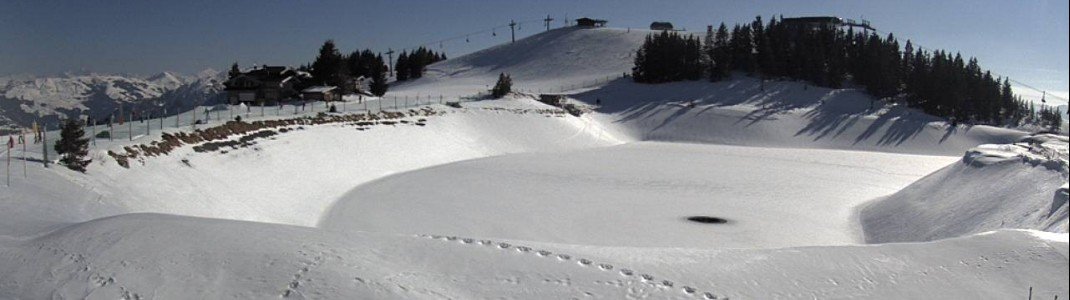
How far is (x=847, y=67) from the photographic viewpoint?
274ft

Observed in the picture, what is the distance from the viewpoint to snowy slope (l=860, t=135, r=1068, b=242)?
58.5 feet

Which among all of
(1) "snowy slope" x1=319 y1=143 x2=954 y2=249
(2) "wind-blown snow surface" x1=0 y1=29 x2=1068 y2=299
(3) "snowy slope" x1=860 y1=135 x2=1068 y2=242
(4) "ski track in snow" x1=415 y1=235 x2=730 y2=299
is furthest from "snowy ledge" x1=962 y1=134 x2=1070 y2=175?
(4) "ski track in snow" x1=415 y1=235 x2=730 y2=299

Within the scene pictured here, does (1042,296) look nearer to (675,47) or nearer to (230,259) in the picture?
(230,259)

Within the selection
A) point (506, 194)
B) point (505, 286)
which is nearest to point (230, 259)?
point (505, 286)

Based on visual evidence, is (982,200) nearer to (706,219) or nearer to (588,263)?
(706,219)

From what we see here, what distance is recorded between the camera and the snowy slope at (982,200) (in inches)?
703

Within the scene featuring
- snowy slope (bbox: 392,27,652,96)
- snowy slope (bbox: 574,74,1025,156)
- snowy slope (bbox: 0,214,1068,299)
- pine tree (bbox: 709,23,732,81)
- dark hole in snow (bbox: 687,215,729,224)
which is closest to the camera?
snowy slope (bbox: 0,214,1068,299)

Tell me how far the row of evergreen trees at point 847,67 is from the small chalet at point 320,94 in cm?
3940

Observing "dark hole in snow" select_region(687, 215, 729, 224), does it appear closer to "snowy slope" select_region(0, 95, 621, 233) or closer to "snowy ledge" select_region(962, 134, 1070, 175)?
"snowy ledge" select_region(962, 134, 1070, 175)

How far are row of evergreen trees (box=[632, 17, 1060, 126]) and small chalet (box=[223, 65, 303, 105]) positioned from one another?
43.0 meters

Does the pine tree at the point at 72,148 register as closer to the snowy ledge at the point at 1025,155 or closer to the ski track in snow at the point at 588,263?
the ski track in snow at the point at 588,263

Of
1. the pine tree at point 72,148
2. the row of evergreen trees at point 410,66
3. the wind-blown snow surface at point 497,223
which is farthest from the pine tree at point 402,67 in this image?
the pine tree at point 72,148

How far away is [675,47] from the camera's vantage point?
84.4 meters

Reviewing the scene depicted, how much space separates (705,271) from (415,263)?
17.1 ft
